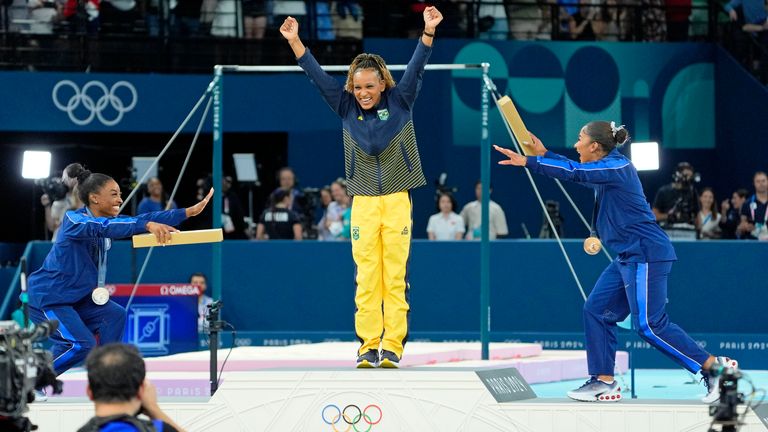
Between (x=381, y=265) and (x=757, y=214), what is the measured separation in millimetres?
8208

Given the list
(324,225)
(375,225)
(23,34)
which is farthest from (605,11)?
(375,225)

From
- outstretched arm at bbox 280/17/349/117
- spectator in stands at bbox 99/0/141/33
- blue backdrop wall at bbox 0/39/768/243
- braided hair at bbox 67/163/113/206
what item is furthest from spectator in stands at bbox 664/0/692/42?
braided hair at bbox 67/163/113/206

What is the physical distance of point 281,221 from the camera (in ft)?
51.3

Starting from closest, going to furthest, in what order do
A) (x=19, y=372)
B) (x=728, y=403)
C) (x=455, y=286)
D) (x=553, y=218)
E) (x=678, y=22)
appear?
(x=19, y=372)
(x=728, y=403)
(x=455, y=286)
(x=553, y=218)
(x=678, y=22)

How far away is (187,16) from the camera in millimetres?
17156

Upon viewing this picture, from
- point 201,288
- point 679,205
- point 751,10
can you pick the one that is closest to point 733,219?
point 679,205

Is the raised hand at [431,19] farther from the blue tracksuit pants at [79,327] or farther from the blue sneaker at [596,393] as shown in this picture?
the blue tracksuit pants at [79,327]

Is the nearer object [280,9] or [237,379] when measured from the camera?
[237,379]

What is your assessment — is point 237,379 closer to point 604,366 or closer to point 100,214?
point 100,214

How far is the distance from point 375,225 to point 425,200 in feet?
31.5


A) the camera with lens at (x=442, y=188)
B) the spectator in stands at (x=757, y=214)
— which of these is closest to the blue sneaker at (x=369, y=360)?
the camera with lens at (x=442, y=188)

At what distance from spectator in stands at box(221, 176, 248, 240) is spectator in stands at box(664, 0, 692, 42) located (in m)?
6.53

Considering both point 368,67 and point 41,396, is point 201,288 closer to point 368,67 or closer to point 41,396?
point 41,396

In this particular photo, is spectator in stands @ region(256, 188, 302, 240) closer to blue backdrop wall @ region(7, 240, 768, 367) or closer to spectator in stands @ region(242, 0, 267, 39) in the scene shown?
blue backdrop wall @ region(7, 240, 768, 367)
